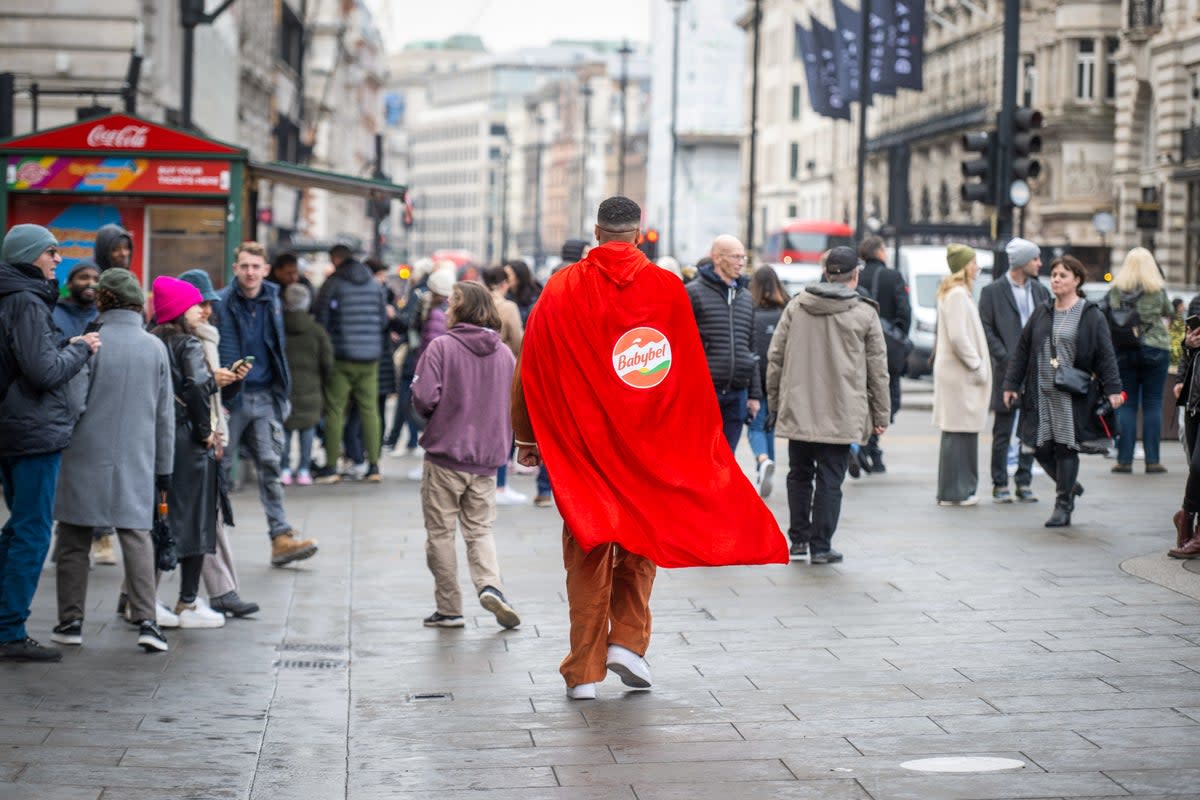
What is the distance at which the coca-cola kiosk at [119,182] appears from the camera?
628 inches

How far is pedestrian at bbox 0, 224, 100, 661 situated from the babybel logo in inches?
90.8

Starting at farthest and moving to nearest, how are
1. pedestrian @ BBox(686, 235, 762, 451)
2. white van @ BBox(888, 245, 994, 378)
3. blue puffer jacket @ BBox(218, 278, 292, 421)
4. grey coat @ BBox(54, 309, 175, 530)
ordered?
white van @ BBox(888, 245, 994, 378) → pedestrian @ BBox(686, 235, 762, 451) → blue puffer jacket @ BBox(218, 278, 292, 421) → grey coat @ BBox(54, 309, 175, 530)

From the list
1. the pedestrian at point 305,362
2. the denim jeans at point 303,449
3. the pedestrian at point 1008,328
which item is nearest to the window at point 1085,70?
the pedestrian at point 1008,328

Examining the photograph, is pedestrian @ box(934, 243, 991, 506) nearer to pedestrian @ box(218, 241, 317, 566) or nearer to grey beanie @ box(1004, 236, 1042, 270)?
grey beanie @ box(1004, 236, 1042, 270)

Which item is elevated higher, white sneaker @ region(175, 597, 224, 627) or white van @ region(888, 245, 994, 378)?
white van @ region(888, 245, 994, 378)

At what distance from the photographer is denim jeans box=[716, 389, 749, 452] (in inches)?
537

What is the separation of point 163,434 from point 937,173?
63468mm

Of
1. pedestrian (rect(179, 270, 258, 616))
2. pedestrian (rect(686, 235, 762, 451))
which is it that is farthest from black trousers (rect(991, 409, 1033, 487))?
pedestrian (rect(179, 270, 258, 616))

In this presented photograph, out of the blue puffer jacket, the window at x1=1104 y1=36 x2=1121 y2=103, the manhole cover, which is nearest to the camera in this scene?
the manhole cover

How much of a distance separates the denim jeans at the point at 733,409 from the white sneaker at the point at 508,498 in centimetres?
225

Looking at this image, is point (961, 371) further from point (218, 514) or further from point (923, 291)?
point (923, 291)

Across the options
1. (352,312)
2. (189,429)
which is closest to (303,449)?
(352,312)

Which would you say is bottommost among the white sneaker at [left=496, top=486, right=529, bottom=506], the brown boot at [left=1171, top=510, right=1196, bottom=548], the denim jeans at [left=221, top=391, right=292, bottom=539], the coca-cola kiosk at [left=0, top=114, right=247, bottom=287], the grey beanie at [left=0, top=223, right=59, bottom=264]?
the white sneaker at [left=496, top=486, right=529, bottom=506]

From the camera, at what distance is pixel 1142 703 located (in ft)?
24.9
